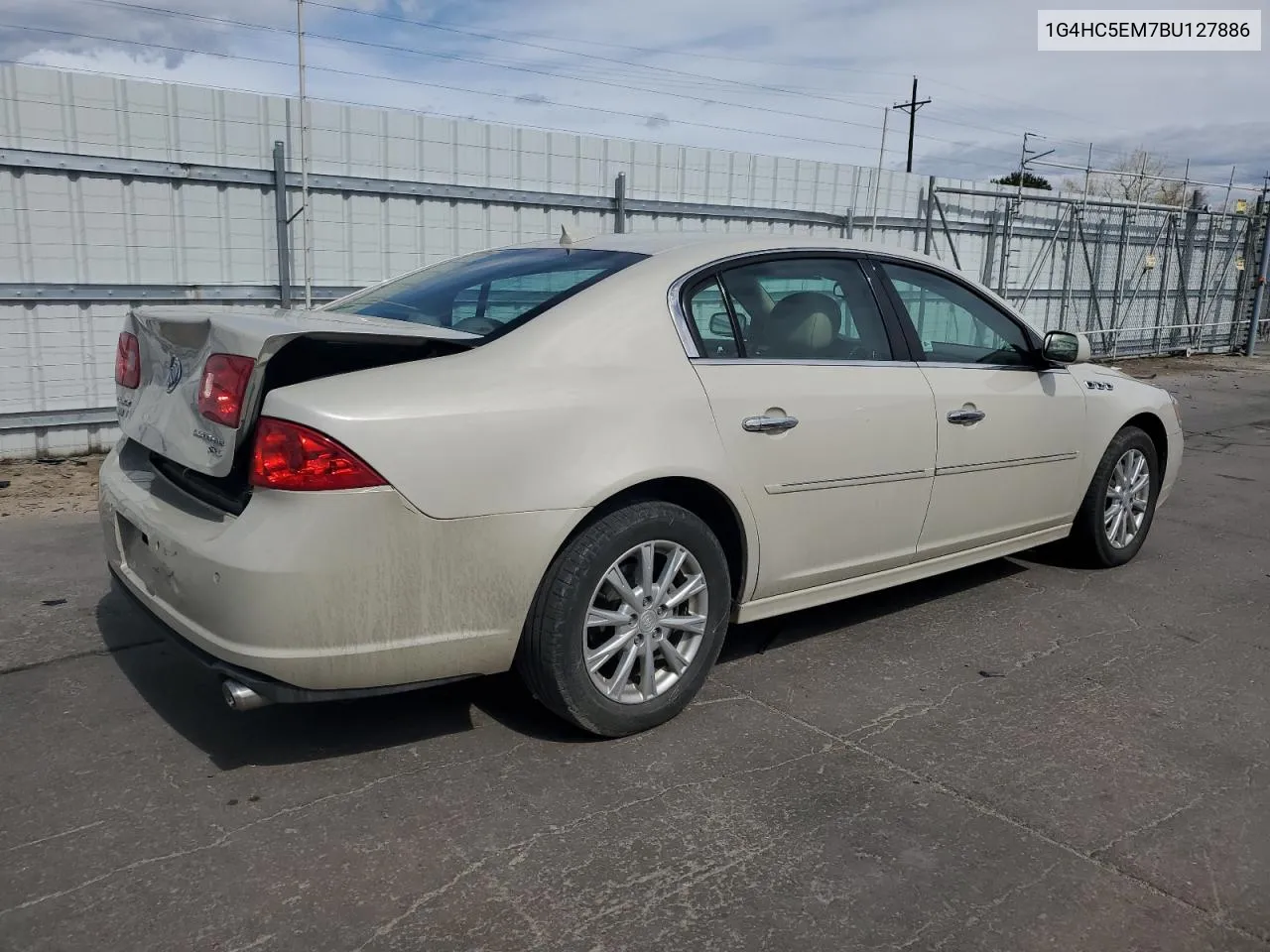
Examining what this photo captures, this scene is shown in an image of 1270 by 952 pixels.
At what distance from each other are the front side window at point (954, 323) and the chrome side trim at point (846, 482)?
0.50 m

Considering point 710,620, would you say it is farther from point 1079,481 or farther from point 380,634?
point 1079,481

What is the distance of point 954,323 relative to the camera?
4480 mm

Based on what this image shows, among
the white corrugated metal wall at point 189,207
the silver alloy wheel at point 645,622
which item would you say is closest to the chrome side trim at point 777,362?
the silver alloy wheel at point 645,622

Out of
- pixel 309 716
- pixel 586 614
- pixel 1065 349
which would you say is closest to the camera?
pixel 586 614

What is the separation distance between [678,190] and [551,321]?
7.79 metres

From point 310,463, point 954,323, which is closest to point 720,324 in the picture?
point 954,323

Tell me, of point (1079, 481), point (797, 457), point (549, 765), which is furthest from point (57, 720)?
point (1079, 481)

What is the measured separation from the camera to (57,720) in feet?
11.1

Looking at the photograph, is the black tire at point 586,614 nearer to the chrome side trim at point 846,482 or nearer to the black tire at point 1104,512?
the chrome side trim at point 846,482

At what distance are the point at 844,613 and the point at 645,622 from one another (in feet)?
5.29

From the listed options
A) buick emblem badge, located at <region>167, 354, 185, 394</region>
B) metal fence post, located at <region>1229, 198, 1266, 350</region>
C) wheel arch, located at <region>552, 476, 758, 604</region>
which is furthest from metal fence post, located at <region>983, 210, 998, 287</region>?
buick emblem badge, located at <region>167, 354, 185, 394</region>

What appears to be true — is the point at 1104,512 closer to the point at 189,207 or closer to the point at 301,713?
the point at 301,713

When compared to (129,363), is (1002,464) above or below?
below

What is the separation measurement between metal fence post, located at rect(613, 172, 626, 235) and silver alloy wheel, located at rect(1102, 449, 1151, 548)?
5.81 meters
